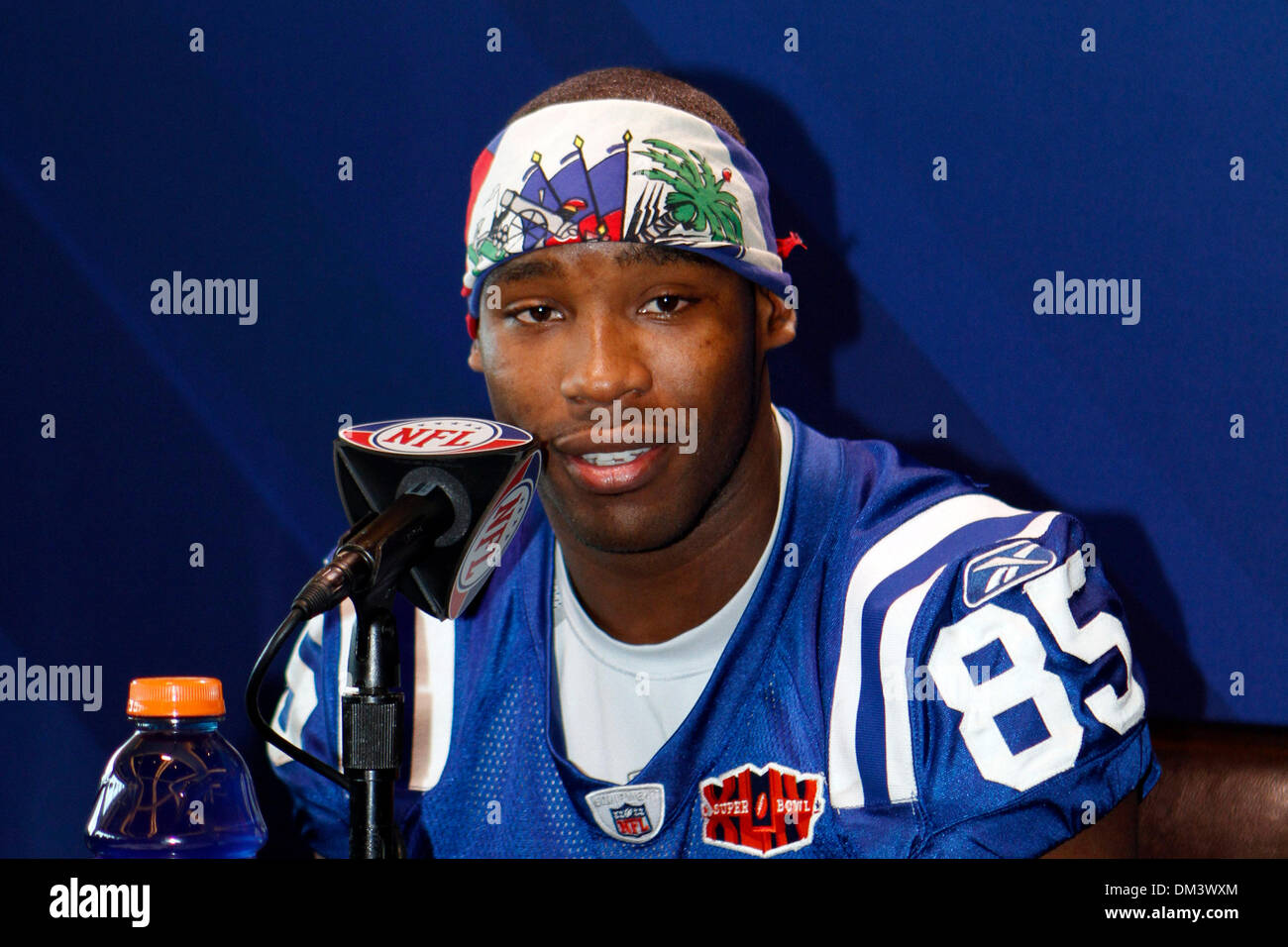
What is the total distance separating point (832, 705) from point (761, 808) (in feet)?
0.41

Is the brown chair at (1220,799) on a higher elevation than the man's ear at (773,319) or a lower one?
lower

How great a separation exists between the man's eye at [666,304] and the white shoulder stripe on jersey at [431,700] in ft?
1.36

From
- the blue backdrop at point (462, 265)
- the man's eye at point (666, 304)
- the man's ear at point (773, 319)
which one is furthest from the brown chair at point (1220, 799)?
the man's eye at point (666, 304)

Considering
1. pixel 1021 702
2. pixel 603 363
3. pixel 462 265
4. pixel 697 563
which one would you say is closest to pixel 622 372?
pixel 603 363

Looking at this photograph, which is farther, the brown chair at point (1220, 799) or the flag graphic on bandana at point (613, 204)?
the brown chair at point (1220, 799)

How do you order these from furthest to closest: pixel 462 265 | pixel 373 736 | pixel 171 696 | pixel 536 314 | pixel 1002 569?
pixel 462 265 → pixel 536 314 → pixel 1002 569 → pixel 171 696 → pixel 373 736

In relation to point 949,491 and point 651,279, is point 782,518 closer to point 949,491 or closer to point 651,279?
point 949,491

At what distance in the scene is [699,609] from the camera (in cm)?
143

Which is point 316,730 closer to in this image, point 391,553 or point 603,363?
point 603,363

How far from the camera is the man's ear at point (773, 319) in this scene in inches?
57.2

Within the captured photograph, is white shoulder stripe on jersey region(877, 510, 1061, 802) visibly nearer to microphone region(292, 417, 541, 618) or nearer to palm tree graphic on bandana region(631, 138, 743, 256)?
palm tree graphic on bandana region(631, 138, 743, 256)

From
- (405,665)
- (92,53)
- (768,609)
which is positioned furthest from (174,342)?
(768,609)

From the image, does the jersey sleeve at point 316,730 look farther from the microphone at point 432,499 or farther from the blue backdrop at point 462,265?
the microphone at point 432,499

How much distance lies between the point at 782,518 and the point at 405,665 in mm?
451
